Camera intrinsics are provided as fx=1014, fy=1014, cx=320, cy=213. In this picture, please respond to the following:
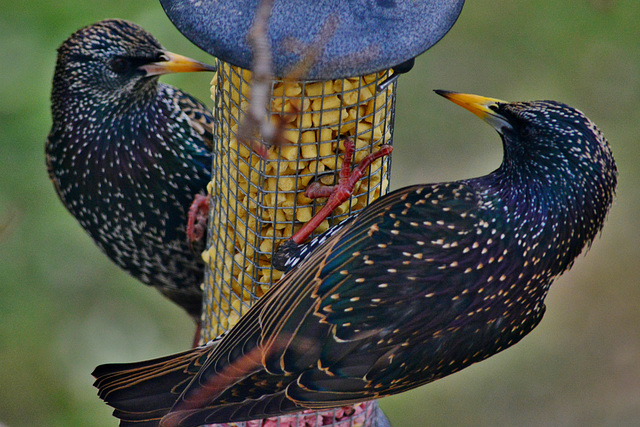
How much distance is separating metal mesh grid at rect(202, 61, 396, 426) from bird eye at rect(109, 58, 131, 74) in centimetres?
58

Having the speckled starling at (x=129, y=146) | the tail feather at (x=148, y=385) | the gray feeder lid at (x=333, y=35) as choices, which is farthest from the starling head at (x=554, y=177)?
the speckled starling at (x=129, y=146)

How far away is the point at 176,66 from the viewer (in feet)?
11.7

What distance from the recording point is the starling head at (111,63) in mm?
3664

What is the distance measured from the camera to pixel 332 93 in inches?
118

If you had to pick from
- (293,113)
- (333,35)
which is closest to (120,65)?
(293,113)

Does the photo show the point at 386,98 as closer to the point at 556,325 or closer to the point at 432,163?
the point at 432,163

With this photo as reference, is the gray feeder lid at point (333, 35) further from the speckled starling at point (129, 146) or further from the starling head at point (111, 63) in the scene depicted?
the speckled starling at point (129, 146)

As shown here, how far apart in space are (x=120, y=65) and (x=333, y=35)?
1.54m

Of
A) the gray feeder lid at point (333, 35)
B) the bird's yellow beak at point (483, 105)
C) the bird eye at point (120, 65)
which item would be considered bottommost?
the bird's yellow beak at point (483, 105)

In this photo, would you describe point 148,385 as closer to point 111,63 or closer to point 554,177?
point 111,63

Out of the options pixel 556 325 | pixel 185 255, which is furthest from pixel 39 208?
pixel 556 325

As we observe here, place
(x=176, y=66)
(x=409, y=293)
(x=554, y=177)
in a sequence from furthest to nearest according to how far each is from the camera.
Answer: (x=176, y=66), (x=554, y=177), (x=409, y=293)

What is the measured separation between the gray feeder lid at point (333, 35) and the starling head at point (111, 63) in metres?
1.05

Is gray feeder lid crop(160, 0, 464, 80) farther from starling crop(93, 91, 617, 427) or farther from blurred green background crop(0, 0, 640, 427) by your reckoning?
blurred green background crop(0, 0, 640, 427)
